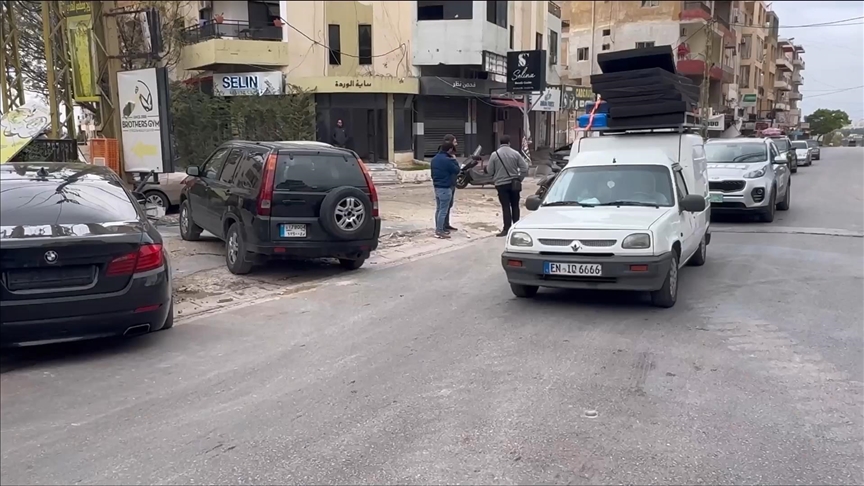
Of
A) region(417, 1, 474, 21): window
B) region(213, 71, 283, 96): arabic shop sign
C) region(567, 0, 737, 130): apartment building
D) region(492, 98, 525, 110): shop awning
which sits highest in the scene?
region(567, 0, 737, 130): apartment building

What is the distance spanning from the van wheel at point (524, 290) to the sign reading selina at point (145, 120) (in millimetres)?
8005

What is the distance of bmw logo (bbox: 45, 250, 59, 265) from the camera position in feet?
17.1

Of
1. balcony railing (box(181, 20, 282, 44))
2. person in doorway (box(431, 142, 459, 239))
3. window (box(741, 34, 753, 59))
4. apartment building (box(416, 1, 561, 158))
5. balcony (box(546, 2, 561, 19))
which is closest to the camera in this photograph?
person in doorway (box(431, 142, 459, 239))

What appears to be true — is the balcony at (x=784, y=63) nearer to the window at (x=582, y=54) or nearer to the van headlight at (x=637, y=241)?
the window at (x=582, y=54)

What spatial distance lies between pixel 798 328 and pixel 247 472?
536cm

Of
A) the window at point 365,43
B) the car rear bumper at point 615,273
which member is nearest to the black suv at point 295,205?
the car rear bumper at point 615,273

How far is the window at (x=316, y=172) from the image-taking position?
891 cm

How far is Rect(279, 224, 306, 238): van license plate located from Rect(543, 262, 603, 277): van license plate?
3.32 meters

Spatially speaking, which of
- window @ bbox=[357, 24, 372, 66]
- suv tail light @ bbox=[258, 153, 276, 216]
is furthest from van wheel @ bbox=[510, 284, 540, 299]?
window @ bbox=[357, 24, 372, 66]

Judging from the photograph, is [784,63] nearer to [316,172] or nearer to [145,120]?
[145,120]

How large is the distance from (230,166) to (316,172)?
62.5 inches

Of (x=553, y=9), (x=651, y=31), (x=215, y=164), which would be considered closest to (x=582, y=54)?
(x=651, y=31)

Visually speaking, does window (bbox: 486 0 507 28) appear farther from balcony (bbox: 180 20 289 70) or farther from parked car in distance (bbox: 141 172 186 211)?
parked car in distance (bbox: 141 172 186 211)

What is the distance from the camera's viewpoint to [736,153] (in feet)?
50.2
